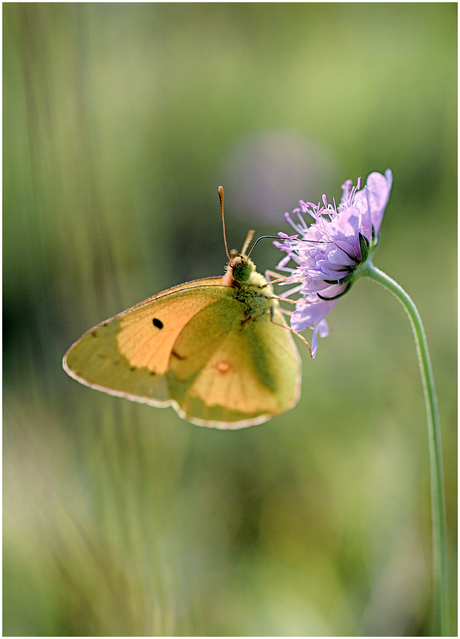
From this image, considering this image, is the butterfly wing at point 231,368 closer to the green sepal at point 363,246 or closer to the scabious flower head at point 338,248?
the scabious flower head at point 338,248

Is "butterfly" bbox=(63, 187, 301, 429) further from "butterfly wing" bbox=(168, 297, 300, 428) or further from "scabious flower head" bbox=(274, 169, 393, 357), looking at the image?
"scabious flower head" bbox=(274, 169, 393, 357)

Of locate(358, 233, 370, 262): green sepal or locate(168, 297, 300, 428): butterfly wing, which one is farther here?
locate(168, 297, 300, 428): butterfly wing

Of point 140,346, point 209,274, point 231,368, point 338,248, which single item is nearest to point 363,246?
point 338,248

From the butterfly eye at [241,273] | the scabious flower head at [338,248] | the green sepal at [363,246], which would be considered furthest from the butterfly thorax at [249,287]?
the green sepal at [363,246]

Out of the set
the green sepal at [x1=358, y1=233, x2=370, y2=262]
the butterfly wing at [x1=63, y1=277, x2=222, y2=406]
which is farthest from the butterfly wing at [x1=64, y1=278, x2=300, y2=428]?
the green sepal at [x1=358, y1=233, x2=370, y2=262]

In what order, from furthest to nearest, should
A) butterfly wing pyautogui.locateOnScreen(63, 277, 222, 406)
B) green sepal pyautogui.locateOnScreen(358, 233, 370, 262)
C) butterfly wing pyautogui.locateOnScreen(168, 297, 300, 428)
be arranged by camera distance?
butterfly wing pyautogui.locateOnScreen(168, 297, 300, 428) → butterfly wing pyautogui.locateOnScreen(63, 277, 222, 406) → green sepal pyautogui.locateOnScreen(358, 233, 370, 262)

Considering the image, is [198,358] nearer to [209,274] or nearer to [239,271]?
[239,271]
